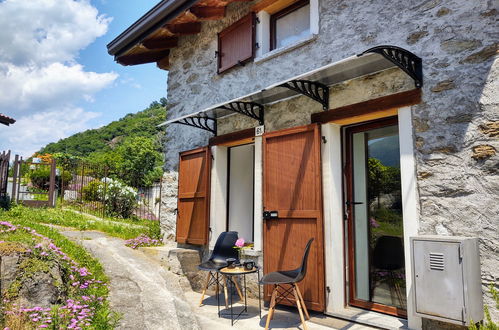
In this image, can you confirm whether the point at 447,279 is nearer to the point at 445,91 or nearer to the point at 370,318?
the point at 370,318

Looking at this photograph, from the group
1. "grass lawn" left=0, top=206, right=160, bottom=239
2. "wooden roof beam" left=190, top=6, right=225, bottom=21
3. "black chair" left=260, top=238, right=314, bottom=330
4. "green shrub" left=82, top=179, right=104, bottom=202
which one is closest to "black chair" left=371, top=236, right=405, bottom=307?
"black chair" left=260, top=238, right=314, bottom=330

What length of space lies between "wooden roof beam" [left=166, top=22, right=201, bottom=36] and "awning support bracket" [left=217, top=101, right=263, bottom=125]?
7.36 ft

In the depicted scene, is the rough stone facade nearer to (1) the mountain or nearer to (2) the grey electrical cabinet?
(2) the grey electrical cabinet

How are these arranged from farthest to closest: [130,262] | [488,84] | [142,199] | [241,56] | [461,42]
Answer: [142,199] < [241,56] < [130,262] < [461,42] < [488,84]

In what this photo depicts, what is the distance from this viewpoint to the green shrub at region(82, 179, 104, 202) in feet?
37.5

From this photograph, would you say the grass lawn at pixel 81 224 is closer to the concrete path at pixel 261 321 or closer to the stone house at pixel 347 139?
the stone house at pixel 347 139

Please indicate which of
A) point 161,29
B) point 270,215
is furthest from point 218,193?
point 161,29

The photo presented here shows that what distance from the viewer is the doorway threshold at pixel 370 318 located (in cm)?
378

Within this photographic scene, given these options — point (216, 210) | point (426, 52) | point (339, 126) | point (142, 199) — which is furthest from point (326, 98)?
point (142, 199)

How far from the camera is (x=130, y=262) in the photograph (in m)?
5.63

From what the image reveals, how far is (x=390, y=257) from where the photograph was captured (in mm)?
4238

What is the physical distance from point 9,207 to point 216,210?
5588 millimetres

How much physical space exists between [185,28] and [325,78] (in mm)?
3657

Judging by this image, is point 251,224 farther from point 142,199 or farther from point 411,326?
point 142,199
